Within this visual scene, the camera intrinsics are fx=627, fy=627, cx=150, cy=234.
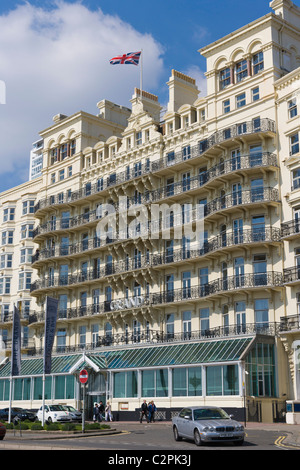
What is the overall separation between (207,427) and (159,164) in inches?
1267

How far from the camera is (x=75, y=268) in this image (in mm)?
59281

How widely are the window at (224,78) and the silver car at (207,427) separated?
1221 inches

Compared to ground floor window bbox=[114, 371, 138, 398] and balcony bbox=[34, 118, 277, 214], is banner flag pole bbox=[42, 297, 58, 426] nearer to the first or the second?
ground floor window bbox=[114, 371, 138, 398]

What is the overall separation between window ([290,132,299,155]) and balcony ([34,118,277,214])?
1.46 metres

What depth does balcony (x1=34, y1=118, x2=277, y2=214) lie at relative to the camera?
45188 mm

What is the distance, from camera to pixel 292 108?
144 ft

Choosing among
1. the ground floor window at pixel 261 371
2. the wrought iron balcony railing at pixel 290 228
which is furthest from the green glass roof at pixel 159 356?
the wrought iron balcony railing at pixel 290 228

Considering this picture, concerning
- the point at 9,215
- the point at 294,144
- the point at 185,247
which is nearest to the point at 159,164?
the point at 185,247

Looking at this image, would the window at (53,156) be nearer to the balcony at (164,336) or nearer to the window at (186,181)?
the balcony at (164,336)

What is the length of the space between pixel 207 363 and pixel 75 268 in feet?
71.1

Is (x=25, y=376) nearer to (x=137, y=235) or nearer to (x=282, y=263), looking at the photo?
(x=137, y=235)

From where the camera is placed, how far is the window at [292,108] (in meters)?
43.5

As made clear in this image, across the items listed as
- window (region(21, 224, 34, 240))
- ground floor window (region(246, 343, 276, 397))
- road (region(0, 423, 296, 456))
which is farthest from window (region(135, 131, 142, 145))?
road (region(0, 423, 296, 456))
